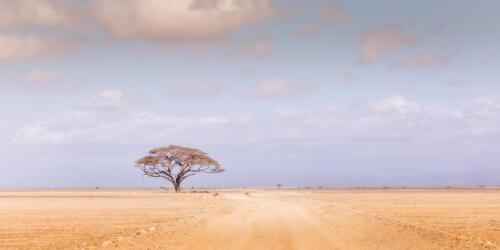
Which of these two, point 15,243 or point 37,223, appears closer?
point 15,243

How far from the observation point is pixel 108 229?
107ft

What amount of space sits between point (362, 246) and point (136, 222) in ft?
63.4

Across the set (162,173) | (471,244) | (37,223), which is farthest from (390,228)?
(162,173)

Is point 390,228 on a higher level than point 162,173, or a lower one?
lower

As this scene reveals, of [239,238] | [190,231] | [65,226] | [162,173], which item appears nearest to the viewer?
[239,238]

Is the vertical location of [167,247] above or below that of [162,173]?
below

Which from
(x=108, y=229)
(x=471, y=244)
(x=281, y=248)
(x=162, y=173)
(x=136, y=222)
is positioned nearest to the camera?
(x=281, y=248)

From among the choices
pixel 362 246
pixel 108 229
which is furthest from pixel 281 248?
pixel 108 229

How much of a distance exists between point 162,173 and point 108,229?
9673 centimetres

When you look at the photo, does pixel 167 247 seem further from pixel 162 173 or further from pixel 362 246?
pixel 162 173

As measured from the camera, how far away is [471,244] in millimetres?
23375

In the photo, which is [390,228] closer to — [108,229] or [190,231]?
[190,231]

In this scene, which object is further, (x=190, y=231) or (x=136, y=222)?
(x=136, y=222)

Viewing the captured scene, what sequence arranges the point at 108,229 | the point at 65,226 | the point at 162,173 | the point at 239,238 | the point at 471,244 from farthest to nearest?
the point at 162,173 → the point at 65,226 → the point at 108,229 → the point at 239,238 → the point at 471,244
